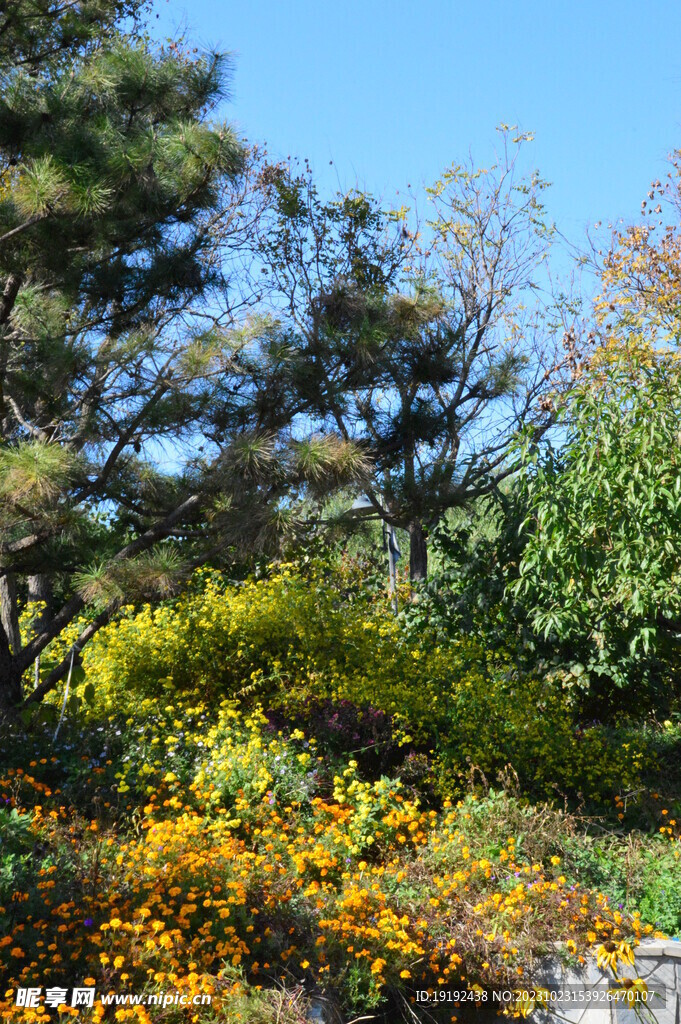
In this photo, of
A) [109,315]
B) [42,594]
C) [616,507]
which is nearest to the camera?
[616,507]

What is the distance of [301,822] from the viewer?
4668 millimetres

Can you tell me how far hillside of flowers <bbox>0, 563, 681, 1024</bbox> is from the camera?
3311 mm

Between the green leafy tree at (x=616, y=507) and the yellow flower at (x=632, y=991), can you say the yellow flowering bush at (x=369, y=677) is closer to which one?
the green leafy tree at (x=616, y=507)

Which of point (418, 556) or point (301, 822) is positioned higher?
point (418, 556)

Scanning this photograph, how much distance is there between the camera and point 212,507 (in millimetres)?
5887

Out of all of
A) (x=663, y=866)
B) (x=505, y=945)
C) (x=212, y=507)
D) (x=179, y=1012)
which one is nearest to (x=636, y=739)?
(x=663, y=866)

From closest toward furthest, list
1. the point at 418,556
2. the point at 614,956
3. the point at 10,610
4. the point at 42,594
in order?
the point at 614,956 → the point at 10,610 → the point at 42,594 → the point at 418,556

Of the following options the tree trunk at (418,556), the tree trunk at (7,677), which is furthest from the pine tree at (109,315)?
the tree trunk at (418,556)

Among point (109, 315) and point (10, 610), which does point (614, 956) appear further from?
point (10, 610)

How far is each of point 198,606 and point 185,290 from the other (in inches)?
98.9

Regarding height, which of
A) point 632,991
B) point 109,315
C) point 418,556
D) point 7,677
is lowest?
point 632,991

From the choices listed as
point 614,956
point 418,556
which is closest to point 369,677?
point 614,956

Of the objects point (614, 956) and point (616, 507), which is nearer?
point (614, 956)

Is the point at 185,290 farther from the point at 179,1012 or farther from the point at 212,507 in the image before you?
the point at 179,1012
